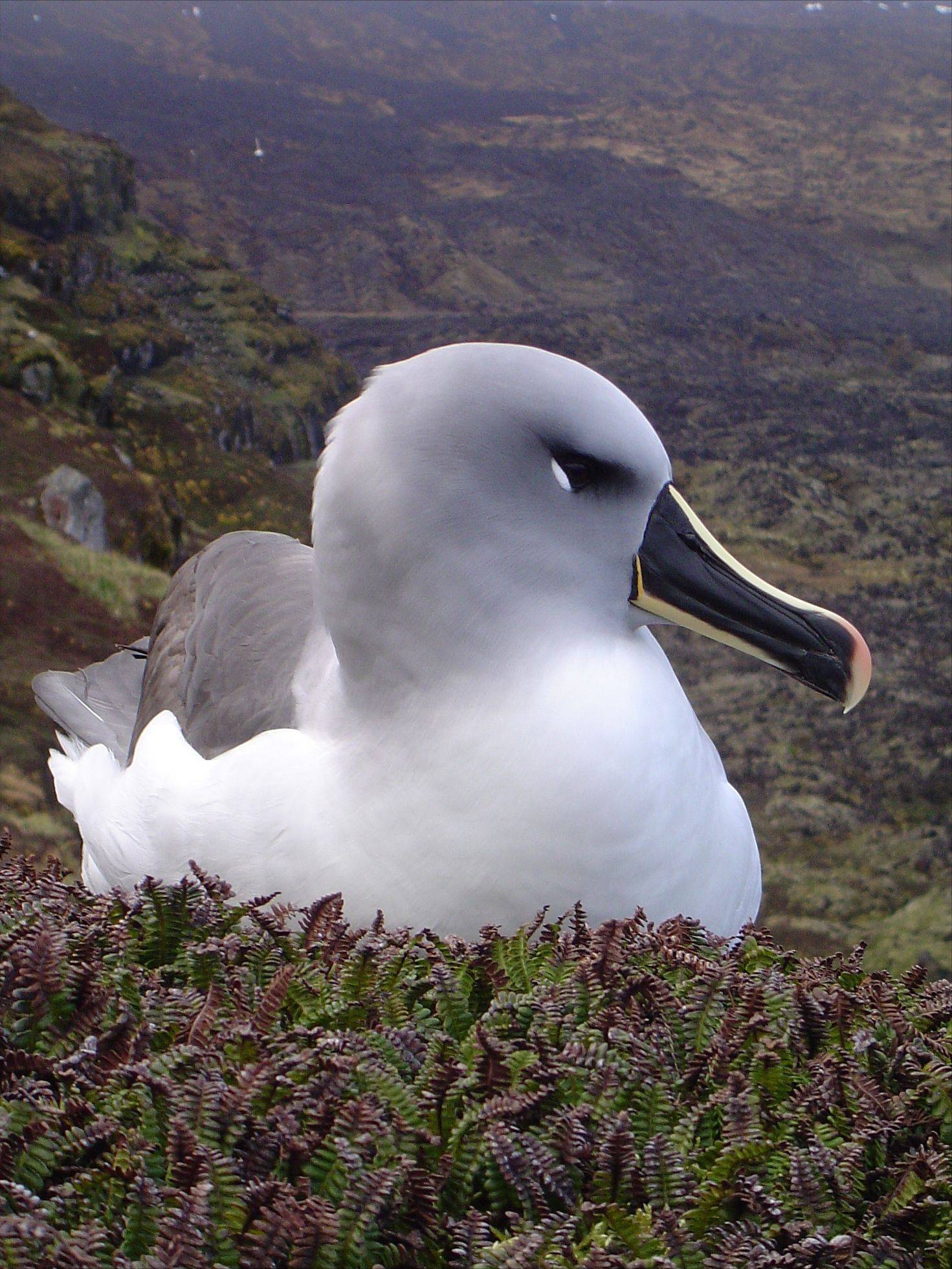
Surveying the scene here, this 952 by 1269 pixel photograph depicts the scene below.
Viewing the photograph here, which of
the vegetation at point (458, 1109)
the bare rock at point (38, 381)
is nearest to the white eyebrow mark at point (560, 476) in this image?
the vegetation at point (458, 1109)

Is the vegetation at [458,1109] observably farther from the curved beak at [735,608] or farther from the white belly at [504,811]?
the curved beak at [735,608]

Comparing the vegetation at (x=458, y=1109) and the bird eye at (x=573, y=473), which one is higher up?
the bird eye at (x=573, y=473)

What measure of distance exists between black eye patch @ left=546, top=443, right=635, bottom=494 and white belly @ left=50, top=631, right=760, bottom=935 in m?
0.41

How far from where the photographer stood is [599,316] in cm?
6384

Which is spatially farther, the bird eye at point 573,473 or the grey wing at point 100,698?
the grey wing at point 100,698

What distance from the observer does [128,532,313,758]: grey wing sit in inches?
147

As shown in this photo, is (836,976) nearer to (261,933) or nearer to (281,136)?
(261,933)

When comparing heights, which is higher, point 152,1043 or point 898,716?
point 152,1043

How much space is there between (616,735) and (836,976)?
28.4 inches

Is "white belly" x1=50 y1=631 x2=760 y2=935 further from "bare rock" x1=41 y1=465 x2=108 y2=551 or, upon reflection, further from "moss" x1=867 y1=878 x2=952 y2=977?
"bare rock" x1=41 y1=465 x2=108 y2=551

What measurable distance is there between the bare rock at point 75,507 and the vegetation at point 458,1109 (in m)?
11.6

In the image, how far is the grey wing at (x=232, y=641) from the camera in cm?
374

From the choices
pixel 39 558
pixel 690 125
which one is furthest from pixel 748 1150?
pixel 690 125

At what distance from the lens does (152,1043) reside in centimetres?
208
